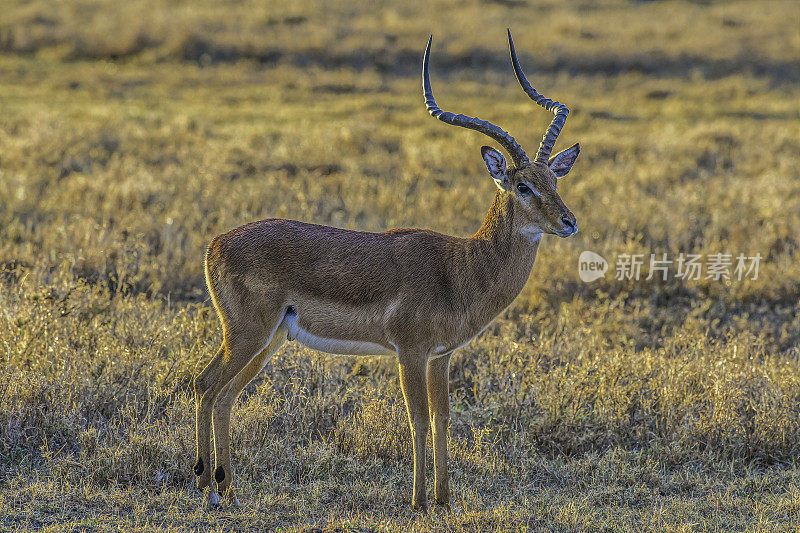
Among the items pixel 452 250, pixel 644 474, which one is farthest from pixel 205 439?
pixel 644 474

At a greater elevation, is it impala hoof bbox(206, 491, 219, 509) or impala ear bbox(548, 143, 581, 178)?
impala ear bbox(548, 143, 581, 178)

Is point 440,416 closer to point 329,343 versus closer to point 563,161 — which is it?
point 329,343

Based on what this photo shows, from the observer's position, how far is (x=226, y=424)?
5.72 m

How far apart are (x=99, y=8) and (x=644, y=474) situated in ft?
112

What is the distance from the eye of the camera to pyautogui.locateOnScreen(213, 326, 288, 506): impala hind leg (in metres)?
5.66

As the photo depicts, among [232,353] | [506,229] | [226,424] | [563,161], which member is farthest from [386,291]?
[563,161]

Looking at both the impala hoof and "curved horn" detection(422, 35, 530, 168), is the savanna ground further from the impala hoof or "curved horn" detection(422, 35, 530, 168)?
"curved horn" detection(422, 35, 530, 168)

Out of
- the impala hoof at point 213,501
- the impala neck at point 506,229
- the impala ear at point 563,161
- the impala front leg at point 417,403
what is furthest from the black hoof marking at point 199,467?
the impala ear at point 563,161

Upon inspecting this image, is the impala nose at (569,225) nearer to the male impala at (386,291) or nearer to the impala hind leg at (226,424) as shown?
the male impala at (386,291)

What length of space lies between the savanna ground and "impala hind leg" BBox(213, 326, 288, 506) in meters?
0.18

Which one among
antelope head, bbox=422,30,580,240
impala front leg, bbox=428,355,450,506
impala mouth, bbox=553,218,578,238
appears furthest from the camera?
impala front leg, bbox=428,355,450,506

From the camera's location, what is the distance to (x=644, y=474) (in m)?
6.30

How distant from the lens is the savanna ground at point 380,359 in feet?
19.4

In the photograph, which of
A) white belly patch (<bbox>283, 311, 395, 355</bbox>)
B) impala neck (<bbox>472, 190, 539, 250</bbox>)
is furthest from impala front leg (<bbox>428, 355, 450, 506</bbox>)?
impala neck (<bbox>472, 190, 539, 250</bbox>)
